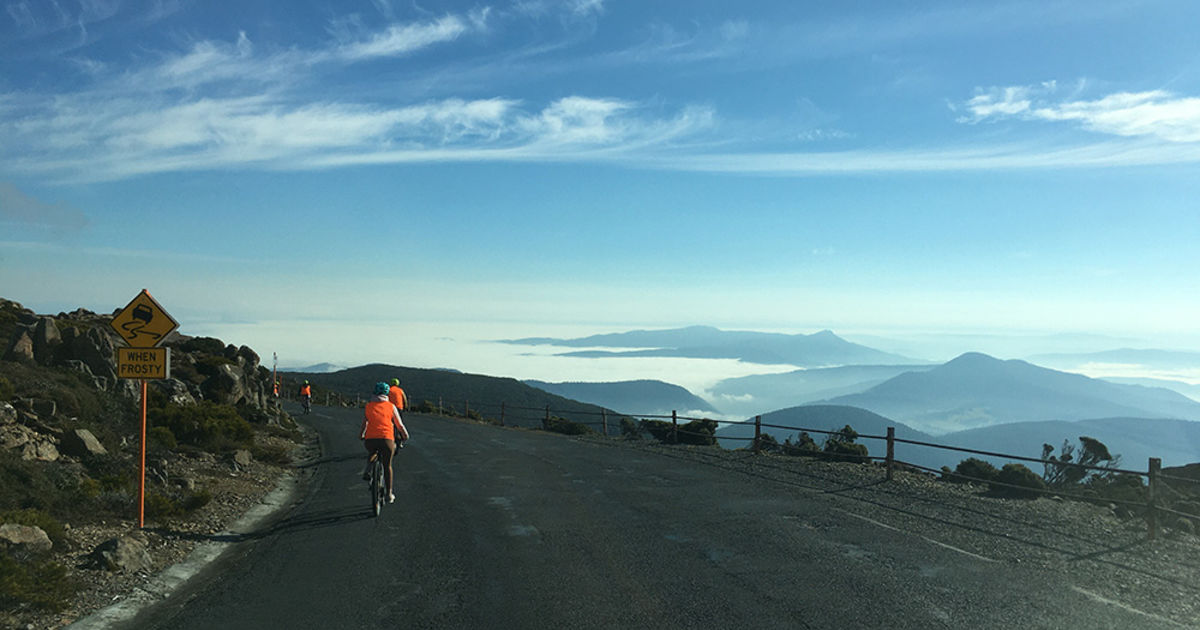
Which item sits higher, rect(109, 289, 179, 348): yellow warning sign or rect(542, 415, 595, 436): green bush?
rect(109, 289, 179, 348): yellow warning sign

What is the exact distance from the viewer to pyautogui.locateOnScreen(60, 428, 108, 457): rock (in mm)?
13367

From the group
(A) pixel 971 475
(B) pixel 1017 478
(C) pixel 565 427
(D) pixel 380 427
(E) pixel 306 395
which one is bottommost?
(C) pixel 565 427

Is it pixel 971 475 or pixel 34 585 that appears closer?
pixel 34 585

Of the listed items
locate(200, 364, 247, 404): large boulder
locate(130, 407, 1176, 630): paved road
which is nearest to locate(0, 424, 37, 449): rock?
locate(130, 407, 1176, 630): paved road

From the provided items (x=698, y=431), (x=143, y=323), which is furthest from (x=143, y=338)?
(x=698, y=431)

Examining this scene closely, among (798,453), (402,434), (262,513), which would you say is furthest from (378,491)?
(798,453)

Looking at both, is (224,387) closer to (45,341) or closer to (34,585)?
(45,341)

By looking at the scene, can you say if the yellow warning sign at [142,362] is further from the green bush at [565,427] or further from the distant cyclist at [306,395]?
the distant cyclist at [306,395]

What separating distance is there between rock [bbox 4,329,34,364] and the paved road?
1153 centimetres

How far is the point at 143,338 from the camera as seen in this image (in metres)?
11.0

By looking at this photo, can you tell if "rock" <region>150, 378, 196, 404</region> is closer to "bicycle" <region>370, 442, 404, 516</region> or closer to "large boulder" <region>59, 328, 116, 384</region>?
"large boulder" <region>59, 328, 116, 384</region>

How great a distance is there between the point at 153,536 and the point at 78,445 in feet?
15.0

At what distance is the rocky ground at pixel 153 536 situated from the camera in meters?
7.12

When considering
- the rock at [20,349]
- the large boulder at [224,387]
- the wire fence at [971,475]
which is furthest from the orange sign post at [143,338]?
the large boulder at [224,387]
